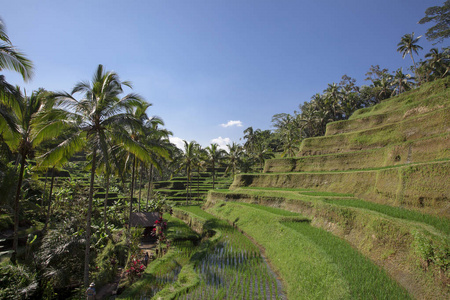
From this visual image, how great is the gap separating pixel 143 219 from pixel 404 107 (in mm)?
25915

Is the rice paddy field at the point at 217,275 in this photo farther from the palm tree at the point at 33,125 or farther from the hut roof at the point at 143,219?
the palm tree at the point at 33,125

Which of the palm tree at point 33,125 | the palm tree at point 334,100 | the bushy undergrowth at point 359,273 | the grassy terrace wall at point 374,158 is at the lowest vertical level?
the bushy undergrowth at point 359,273

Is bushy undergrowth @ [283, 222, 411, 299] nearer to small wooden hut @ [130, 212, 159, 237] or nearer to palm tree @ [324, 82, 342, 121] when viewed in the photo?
small wooden hut @ [130, 212, 159, 237]

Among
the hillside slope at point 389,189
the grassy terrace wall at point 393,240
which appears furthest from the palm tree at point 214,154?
the grassy terrace wall at point 393,240

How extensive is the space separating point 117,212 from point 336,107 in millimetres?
48644

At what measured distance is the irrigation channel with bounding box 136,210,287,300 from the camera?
9.31 metres

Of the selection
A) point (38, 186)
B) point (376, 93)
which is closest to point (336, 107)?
point (376, 93)

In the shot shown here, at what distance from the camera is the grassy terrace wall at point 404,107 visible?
770 inches

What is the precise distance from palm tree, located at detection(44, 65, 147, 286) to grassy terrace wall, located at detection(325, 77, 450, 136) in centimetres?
2233

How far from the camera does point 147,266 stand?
13422mm

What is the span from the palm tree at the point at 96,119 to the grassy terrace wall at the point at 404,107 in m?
22.3

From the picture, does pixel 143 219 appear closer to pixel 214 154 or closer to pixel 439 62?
pixel 214 154

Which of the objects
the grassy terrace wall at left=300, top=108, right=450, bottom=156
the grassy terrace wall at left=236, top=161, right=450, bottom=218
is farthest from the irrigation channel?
the grassy terrace wall at left=300, top=108, right=450, bottom=156

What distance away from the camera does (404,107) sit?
22547mm
